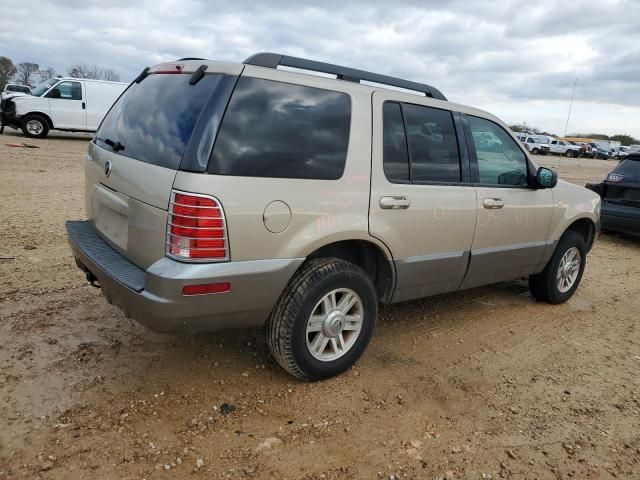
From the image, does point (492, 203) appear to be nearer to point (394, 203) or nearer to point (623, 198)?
point (394, 203)

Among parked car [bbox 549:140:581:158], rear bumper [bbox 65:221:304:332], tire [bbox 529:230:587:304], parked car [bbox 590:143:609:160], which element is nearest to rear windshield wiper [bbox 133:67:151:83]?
rear bumper [bbox 65:221:304:332]

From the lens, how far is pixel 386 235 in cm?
338

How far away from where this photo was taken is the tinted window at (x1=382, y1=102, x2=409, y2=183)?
11.1 feet

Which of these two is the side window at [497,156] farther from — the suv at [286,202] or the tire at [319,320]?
the tire at [319,320]

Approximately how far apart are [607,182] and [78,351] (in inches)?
320

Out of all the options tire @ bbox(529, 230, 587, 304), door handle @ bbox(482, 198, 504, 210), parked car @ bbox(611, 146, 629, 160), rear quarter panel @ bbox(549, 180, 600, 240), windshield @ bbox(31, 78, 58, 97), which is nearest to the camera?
door handle @ bbox(482, 198, 504, 210)

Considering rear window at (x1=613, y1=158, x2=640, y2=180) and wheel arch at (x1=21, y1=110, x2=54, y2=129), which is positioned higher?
wheel arch at (x1=21, y1=110, x2=54, y2=129)

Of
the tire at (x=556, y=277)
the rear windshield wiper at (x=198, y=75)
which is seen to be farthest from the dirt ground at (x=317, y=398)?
the rear windshield wiper at (x=198, y=75)

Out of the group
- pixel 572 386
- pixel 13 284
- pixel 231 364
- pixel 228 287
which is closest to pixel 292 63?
pixel 228 287

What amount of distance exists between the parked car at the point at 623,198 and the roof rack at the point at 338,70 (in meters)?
5.60

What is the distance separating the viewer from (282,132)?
2.93 metres

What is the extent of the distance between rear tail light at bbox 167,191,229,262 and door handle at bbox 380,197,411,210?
111 centimetres

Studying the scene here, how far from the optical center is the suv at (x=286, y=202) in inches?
107

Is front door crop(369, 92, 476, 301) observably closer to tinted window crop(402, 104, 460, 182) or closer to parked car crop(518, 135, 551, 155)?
tinted window crop(402, 104, 460, 182)
